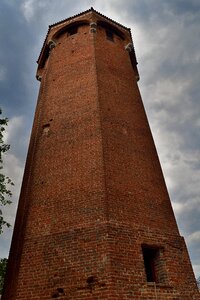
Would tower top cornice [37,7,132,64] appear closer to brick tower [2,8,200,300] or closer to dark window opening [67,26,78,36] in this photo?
dark window opening [67,26,78,36]

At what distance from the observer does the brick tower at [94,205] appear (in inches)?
282

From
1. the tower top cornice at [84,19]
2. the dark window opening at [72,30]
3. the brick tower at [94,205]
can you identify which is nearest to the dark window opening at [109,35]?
the tower top cornice at [84,19]

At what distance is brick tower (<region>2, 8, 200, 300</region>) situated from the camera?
7.17 meters

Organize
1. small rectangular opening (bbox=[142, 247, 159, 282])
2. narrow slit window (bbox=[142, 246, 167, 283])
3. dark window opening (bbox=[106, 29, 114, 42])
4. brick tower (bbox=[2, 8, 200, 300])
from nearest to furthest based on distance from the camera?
brick tower (bbox=[2, 8, 200, 300])
narrow slit window (bbox=[142, 246, 167, 283])
small rectangular opening (bbox=[142, 247, 159, 282])
dark window opening (bbox=[106, 29, 114, 42])

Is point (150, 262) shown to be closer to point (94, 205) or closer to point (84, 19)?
point (94, 205)

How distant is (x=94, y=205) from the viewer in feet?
26.6

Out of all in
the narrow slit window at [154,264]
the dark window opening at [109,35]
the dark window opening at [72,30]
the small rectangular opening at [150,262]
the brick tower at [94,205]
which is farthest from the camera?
the dark window opening at [72,30]

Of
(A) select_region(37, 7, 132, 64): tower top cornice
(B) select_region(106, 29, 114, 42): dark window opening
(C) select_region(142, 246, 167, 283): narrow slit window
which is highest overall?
(A) select_region(37, 7, 132, 64): tower top cornice

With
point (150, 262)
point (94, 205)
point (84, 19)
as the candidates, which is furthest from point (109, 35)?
point (150, 262)

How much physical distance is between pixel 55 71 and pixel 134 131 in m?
5.09

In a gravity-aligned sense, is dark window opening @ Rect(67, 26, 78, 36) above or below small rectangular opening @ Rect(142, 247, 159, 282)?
above

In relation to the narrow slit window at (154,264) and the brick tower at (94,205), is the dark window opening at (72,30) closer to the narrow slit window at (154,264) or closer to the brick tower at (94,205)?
the brick tower at (94,205)

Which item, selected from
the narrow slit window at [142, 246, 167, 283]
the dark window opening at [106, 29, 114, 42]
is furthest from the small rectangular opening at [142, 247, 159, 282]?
the dark window opening at [106, 29, 114, 42]

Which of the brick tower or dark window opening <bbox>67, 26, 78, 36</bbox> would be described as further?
dark window opening <bbox>67, 26, 78, 36</bbox>
